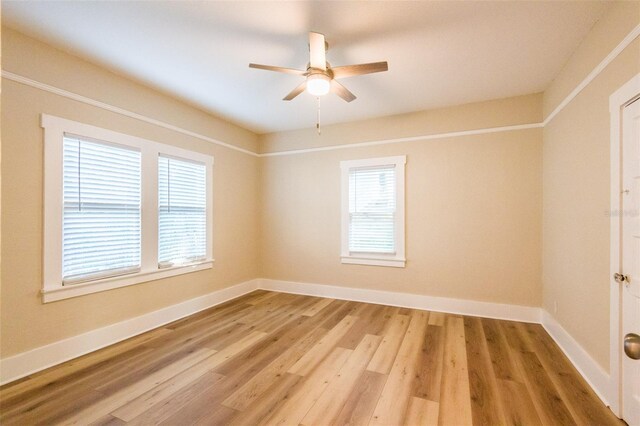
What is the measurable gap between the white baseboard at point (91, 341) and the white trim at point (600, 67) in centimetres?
499

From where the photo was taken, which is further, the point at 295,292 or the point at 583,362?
the point at 295,292

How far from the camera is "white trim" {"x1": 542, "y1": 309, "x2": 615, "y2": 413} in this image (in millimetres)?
2039

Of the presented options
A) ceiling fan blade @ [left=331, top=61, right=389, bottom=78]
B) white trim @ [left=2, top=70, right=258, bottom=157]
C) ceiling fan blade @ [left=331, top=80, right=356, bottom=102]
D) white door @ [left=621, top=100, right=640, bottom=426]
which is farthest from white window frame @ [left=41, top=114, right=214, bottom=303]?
white door @ [left=621, top=100, right=640, bottom=426]

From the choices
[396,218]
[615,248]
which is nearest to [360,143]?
[396,218]

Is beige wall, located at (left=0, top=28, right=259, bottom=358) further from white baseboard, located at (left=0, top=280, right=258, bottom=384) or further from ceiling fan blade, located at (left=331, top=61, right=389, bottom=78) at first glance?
ceiling fan blade, located at (left=331, top=61, right=389, bottom=78)

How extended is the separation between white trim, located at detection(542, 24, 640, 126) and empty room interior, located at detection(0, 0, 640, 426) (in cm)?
2

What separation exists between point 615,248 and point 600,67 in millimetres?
1424

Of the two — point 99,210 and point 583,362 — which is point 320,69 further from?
point 583,362

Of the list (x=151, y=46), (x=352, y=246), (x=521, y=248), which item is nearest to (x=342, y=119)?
(x=352, y=246)

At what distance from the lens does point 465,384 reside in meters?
2.23

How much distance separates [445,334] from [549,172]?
89.9 inches

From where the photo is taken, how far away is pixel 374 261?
4.36 meters

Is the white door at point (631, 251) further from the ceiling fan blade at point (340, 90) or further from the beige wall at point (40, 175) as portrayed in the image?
the beige wall at point (40, 175)

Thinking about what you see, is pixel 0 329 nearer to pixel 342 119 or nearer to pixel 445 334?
pixel 445 334
